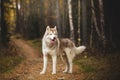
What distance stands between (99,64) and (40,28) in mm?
2965

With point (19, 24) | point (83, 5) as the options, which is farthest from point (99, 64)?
point (19, 24)

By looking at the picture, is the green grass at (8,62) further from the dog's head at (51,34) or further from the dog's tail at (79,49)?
the dog's tail at (79,49)

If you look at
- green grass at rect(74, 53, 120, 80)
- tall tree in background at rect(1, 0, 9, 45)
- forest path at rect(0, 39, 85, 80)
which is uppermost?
tall tree in background at rect(1, 0, 9, 45)

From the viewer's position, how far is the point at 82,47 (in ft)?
22.4

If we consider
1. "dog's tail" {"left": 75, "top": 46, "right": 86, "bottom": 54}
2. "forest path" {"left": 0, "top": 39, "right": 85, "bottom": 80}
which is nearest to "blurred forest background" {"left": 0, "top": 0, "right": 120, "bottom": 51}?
"dog's tail" {"left": 75, "top": 46, "right": 86, "bottom": 54}

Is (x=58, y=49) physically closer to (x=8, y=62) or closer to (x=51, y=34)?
(x=51, y=34)

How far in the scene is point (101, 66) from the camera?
219 inches

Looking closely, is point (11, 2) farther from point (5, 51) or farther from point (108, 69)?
point (108, 69)

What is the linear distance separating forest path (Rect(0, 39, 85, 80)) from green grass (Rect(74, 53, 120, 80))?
18cm

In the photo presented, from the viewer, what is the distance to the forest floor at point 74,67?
490cm

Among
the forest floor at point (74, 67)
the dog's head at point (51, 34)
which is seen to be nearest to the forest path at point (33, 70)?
the forest floor at point (74, 67)

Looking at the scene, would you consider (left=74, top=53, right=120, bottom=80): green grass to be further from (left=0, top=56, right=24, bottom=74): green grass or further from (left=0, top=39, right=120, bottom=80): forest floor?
(left=0, top=56, right=24, bottom=74): green grass

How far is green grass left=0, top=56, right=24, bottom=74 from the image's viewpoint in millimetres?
7676

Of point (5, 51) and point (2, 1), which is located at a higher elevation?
point (2, 1)
